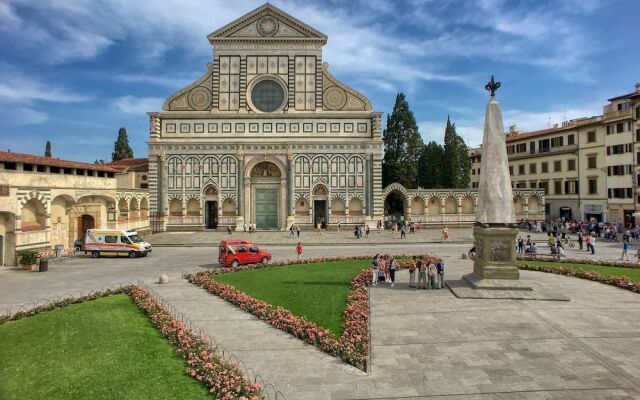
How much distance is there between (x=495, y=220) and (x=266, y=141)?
3446 centimetres

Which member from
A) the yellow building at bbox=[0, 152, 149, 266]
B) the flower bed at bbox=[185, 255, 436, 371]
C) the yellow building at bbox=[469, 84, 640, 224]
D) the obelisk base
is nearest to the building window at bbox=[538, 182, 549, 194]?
the yellow building at bbox=[469, 84, 640, 224]

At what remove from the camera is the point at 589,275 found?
66.0ft

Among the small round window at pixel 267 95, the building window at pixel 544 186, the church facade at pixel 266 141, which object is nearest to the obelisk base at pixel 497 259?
the church facade at pixel 266 141

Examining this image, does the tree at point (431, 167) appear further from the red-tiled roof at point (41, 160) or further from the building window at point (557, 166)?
the red-tiled roof at point (41, 160)

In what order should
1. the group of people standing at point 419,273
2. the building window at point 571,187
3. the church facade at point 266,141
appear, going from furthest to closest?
1. the building window at point 571,187
2. the church facade at point 266,141
3. the group of people standing at point 419,273

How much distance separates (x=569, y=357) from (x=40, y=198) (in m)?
31.5

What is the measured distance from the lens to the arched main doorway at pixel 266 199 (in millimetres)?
49062

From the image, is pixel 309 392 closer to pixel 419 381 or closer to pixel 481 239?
pixel 419 381

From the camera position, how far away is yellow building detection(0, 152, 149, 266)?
26500 mm

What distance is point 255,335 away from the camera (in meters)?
12.6

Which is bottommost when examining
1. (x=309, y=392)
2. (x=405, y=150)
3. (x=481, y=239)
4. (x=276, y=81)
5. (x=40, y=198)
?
(x=309, y=392)

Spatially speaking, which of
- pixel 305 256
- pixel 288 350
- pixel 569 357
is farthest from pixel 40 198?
pixel 569 357

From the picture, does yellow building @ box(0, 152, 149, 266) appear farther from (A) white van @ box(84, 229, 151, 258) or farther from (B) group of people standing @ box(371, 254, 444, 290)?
(B) group of people standing @ box(371, 254, 444, 290)

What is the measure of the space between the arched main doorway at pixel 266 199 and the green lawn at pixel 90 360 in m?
34.5
